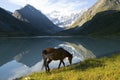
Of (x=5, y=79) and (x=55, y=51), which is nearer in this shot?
(x=55, y=51)

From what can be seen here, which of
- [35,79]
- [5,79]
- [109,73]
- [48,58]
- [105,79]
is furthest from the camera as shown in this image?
[5,79]

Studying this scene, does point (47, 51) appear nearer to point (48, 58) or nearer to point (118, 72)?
point (48, 58)

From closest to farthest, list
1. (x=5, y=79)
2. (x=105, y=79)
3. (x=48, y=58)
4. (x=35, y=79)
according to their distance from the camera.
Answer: (x=105, y=79)
(x=35, y=79)
(x=48, y=58)
(x=5, y=79)

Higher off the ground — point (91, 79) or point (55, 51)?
point (55, 51)

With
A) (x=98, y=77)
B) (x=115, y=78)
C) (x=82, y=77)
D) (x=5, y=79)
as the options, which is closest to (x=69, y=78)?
(x=82, y=77)

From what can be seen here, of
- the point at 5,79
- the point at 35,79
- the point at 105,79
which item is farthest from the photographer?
the point at 5,79

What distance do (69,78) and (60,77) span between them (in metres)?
1.04

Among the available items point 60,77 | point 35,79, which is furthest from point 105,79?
point 35,79

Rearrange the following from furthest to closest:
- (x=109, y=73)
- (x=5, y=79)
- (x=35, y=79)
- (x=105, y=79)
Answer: (x=5, y=79), (x=35, y=79), (x=109, y=73), (x=105, y=79)

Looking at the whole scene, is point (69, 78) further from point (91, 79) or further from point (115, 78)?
point (115, 78)

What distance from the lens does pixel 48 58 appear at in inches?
989

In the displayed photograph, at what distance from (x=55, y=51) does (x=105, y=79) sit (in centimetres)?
748

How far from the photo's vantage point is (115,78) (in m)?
19.1

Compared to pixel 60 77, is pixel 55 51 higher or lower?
higher
